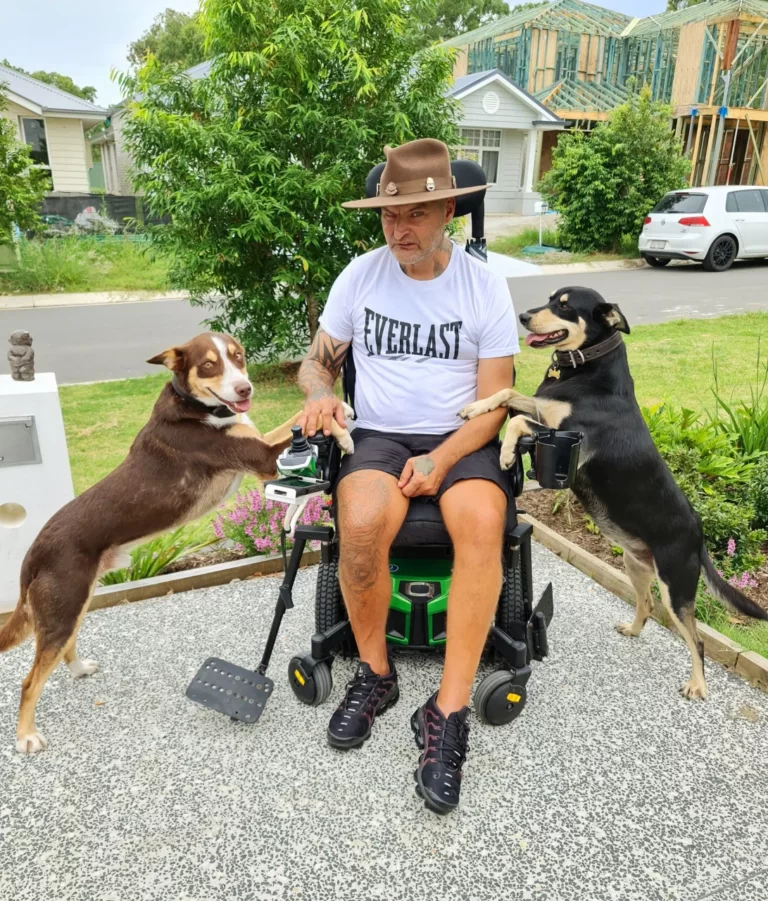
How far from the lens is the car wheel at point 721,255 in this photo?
39.9 feet

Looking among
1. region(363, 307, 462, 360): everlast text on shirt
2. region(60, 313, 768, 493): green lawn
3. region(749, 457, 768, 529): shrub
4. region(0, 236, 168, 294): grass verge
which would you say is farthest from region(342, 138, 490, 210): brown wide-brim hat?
region(0, 236, 168, 294): grass verge

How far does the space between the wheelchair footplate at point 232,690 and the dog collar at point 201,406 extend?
2.79ft

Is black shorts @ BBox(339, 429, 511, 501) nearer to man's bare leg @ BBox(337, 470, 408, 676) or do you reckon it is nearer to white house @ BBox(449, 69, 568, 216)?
man's bare leg @ BBox(337, 470, 408, 676)

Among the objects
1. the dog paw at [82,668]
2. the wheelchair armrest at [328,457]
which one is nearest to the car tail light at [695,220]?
the wheelchair armrest at [328,457]

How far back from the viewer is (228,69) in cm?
501

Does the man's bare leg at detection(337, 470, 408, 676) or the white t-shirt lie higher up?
the white t-shirt

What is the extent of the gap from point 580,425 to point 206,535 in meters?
2.02

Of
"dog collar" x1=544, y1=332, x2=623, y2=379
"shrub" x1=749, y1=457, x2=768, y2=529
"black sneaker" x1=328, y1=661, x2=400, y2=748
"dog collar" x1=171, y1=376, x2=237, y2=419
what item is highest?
"dog collar" x1=544, y1=332, x2=623, y2=379

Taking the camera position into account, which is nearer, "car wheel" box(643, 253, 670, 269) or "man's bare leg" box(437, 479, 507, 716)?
"man's bare leg" box(437, 479, 507, 716)

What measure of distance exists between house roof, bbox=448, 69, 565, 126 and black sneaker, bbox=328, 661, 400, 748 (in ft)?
63.8

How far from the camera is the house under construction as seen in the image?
64.8 ft

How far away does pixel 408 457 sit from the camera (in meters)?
2.24

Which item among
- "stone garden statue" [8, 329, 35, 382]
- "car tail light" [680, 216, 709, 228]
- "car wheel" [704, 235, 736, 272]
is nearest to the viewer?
"stone garden statue" [8, 329, 35, 382]

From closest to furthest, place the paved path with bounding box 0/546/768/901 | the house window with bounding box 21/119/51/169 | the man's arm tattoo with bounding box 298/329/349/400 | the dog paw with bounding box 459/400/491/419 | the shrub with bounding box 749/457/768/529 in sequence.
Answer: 1. the paved path with bounding box 0/546/768/901
2. the dog paw with bounding box 459/400/491/419
3. the man's arm tattoo with bounding box 298/329/349/400
4. the shrub with bounding box 749/457/768/529
5. the house window with bounding box 21/119/51/169
